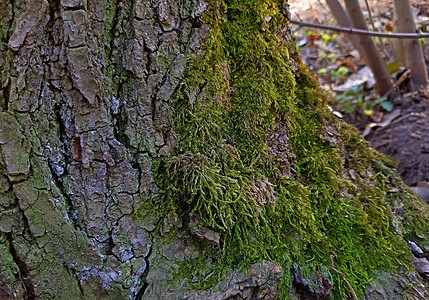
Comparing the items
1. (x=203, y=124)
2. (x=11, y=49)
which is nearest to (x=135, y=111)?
(x=203, y=124)

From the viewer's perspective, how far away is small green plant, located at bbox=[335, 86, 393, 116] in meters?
3.97

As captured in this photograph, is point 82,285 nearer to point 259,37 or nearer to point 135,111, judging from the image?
point 135,111

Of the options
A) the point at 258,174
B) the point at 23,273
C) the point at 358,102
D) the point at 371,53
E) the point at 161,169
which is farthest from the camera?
the point at 358,102

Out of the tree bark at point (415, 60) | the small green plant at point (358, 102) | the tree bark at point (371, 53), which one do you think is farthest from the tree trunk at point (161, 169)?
the tree bark at point (415, 60)

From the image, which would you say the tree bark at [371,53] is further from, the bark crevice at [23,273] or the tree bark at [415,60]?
the bark crevice at [23,273]

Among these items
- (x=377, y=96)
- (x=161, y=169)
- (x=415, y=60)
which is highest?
(x=161, y=169)

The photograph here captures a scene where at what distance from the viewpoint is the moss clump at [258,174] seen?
1310 mm

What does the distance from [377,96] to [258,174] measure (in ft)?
11.2

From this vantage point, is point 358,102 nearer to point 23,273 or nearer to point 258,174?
point 258,174

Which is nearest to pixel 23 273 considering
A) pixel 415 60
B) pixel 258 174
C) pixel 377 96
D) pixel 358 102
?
pixel 258 174

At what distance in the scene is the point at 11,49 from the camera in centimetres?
112

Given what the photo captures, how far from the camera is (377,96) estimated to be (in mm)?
4168

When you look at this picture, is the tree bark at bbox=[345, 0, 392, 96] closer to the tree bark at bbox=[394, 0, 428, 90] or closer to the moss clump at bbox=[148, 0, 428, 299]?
the tree bark at bbox=[394, 0, 428, 90]

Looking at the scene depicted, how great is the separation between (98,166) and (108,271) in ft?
1.29
